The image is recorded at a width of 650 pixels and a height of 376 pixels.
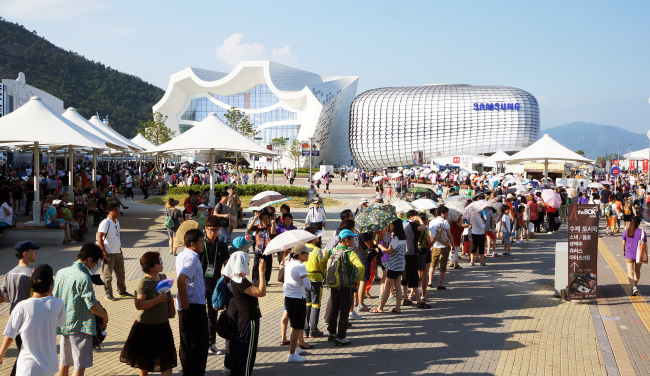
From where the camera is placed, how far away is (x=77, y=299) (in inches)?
188

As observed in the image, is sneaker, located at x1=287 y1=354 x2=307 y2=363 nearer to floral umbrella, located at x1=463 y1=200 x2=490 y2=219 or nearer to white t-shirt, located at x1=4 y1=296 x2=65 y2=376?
white t-shirt, located at x1=4 y1=296 x2=65 y2=376

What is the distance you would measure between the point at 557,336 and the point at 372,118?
287 ft

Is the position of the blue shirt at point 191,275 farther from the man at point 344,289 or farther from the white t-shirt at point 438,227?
the white t-shirt at point 438,227

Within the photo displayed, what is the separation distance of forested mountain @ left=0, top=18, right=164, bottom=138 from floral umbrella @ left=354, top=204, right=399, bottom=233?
3638 inches

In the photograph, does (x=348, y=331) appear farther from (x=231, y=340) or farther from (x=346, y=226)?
(x=231, y=340)

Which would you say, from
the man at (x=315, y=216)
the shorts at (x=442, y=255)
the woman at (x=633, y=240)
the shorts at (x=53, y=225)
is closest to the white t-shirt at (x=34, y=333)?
the shorts at (x=442, y=255)

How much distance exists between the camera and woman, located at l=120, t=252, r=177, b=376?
474 cm

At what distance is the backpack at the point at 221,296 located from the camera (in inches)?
208

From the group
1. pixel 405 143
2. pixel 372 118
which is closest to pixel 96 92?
pixel 372 118

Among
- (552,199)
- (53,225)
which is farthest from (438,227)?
(53,225)

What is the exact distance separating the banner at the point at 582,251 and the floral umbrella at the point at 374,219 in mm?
3461

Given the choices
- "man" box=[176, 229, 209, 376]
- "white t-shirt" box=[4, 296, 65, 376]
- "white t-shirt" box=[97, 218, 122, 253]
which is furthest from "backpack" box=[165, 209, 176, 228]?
"white t-shirt" box=[4, 296, 65, 376]

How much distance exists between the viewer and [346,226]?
7.11 metres

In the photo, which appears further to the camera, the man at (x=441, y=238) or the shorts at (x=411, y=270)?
the man at (x=441, y=238)
